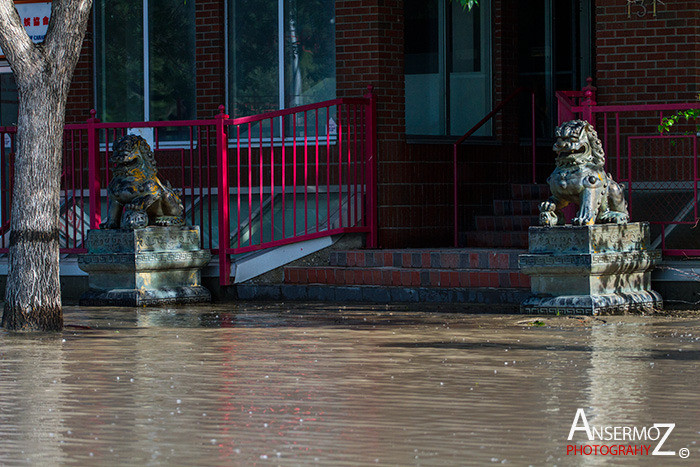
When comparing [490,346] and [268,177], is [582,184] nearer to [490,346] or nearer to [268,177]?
[490,346]

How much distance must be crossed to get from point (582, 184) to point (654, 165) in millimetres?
2639

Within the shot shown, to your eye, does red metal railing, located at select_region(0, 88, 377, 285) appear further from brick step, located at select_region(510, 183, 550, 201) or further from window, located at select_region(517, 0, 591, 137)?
window, located at select_region(517, 0, 591, 137)

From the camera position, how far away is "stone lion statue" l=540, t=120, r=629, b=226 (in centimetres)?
1114

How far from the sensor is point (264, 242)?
13.8m

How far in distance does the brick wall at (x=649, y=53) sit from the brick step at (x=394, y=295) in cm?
281

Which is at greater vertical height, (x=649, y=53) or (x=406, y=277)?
(x=649, y=53)

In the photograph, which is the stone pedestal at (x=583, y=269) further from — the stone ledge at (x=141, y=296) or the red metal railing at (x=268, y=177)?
the stone ledge at (x=141, y=296)

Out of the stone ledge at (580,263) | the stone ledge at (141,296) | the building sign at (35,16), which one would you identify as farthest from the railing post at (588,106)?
the building sign at (35,16)

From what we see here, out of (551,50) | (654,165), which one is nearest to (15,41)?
(654,165)

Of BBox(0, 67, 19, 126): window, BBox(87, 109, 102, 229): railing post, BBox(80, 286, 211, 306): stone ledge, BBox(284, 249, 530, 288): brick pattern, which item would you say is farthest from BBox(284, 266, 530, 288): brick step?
BBox(0, 67, 19, 126): window

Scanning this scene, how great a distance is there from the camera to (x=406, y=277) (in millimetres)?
12641

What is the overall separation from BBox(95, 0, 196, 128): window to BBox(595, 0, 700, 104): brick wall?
15.8 ft

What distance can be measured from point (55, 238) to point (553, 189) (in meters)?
4.13

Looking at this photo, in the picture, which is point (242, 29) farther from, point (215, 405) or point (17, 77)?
point (215, 405)
